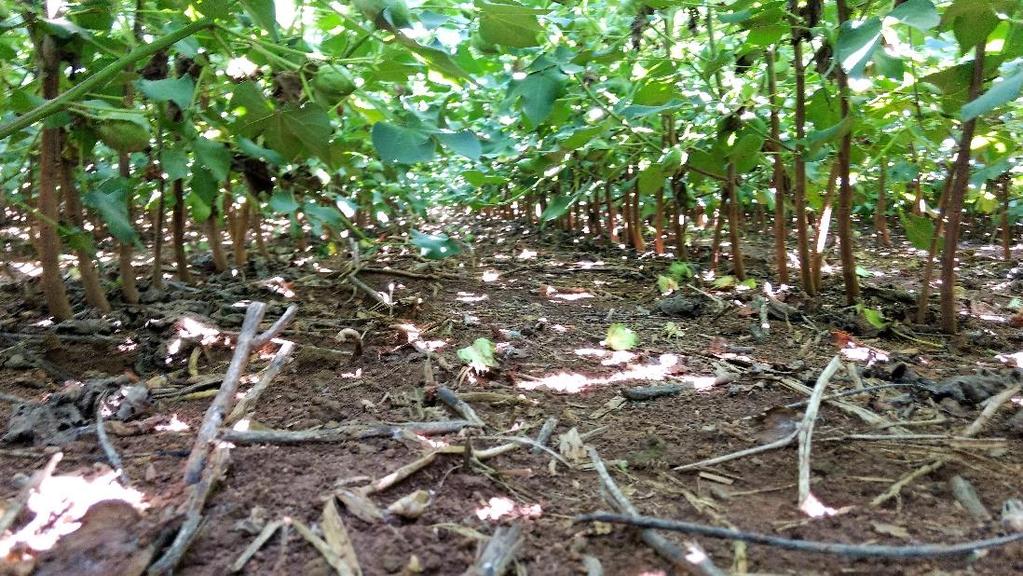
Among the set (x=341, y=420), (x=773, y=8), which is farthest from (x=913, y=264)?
(x=341, y=420)

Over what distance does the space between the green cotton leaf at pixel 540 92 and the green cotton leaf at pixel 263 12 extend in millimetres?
721

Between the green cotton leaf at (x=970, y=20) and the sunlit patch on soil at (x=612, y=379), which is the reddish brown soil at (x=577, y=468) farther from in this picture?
the green cotton leaf at (x=970, y=20)

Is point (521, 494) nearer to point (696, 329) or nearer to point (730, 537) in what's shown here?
point (730, 537)

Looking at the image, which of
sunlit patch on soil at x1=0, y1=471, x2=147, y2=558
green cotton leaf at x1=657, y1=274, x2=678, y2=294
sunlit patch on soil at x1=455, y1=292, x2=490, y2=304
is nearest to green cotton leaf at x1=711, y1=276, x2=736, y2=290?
green cotton leaf at x1=657, y1=274, x2=678, y2=294

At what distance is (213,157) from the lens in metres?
1.63

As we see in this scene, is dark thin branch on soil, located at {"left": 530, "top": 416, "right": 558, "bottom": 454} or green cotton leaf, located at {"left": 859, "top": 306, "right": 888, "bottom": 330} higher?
dark thin branch on soil, located at {"left": 530, "top": 416, "right": 558, "bottom": 454}

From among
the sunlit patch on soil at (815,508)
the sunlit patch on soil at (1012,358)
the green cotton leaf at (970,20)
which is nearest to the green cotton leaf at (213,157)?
the sunlit patch on soil at (815,508)

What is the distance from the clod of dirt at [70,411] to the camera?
1237 mm

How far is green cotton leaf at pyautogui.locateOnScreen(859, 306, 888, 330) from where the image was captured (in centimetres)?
211

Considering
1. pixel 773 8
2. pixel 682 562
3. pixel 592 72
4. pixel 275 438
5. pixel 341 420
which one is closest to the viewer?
pixel 682 562

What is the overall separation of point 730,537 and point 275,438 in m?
0.79

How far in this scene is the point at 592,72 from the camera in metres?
2.91

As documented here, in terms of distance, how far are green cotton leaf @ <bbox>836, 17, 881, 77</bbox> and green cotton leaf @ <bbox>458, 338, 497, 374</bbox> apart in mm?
1026

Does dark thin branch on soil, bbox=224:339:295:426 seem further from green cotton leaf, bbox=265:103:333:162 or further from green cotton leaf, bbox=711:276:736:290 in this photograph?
green cotton leaf, bbox=711:276:736:290
